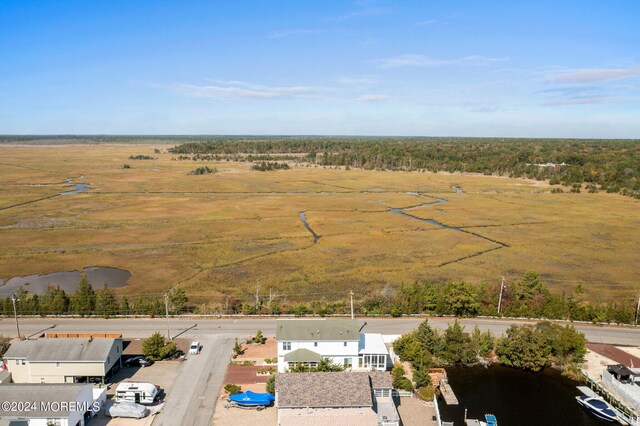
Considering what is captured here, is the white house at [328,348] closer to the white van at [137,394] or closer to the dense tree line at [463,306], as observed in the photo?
the white van at [137,394]

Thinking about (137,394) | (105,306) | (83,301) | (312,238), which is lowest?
(137,394)

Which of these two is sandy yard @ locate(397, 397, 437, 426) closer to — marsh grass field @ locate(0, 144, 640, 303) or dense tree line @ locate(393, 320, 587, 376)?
dense tree line @ locate(393, 320, 587, 376)

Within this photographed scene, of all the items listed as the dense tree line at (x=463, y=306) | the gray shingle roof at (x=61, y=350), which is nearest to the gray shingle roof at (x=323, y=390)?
the gray shingle roof at (x=61, y=350)

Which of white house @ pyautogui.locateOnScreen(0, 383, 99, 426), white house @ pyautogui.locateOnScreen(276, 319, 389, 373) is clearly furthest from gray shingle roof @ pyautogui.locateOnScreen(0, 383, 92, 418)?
white house @ pyautogui.locateOnScreen(276, 319, 389, 373)

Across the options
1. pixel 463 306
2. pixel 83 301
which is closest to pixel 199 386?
pixel 83 301

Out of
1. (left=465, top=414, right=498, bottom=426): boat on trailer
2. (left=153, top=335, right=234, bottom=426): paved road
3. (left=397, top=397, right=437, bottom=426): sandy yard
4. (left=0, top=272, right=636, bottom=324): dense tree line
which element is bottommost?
(left=397, top=397, right=437, bottom=426): sandy yard

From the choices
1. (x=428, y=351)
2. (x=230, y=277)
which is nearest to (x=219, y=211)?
(x=230, y=277)

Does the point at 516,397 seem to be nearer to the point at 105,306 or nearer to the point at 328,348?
the point at 328,348
